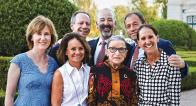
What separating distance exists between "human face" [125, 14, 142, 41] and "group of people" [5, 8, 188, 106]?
58cm

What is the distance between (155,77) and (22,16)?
22.4ft

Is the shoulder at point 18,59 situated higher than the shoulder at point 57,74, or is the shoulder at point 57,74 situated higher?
the shoulder at point 18,59

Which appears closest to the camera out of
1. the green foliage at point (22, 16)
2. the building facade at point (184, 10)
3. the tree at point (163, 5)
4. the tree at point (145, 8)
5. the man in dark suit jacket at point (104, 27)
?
the man in dark suit jacket at point (104, 27)

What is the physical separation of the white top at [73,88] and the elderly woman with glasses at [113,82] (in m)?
0.06

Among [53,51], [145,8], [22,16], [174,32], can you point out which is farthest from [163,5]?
[53,51]

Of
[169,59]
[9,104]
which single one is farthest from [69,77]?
[169,59]

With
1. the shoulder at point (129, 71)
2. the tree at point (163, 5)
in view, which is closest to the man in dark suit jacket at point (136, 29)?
the shoulder at point (129, 71)

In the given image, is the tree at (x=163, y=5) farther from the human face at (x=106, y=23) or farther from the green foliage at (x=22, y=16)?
the human face at (x=106, y=23)

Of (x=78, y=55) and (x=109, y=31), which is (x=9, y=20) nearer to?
(x=109, y=31)

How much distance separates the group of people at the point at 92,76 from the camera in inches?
171

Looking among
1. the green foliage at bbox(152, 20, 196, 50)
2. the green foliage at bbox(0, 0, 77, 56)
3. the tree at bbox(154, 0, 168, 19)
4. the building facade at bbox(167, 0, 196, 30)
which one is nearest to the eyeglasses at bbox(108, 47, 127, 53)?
the green foliage at bbox(0, 0, 77, 56)

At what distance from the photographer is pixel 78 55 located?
14.4 feet

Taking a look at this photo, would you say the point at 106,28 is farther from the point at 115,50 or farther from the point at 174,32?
the point at 174,32

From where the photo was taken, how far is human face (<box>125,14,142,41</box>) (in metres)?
5.02
